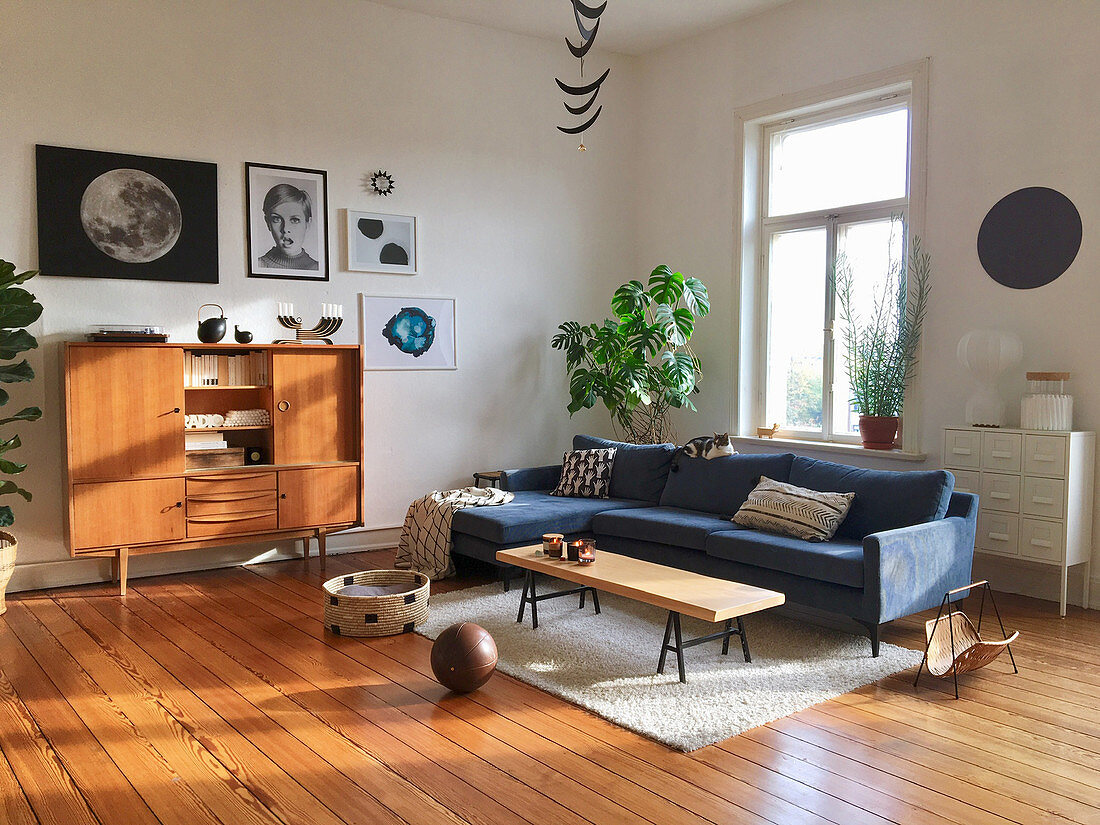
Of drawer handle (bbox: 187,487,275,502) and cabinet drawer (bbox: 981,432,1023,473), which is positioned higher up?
cabinet drawer (bbox: 981,432,1023,473)

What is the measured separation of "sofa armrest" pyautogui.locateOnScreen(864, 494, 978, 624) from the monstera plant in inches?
98.6

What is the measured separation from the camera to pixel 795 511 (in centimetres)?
455

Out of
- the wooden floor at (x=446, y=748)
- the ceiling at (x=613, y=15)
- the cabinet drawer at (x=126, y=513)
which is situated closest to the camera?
the wooden floor at (x=446, y=748)

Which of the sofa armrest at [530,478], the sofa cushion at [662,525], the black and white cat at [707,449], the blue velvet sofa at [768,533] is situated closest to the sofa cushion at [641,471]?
the blue velvet sofa at [768,533]

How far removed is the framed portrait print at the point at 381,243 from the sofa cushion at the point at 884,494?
3211 mm

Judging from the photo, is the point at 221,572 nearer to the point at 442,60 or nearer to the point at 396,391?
the point at 396,391

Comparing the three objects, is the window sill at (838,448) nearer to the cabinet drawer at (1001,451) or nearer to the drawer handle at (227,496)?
the cabinet drawer at (1001,451)

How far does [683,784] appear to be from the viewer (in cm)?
278

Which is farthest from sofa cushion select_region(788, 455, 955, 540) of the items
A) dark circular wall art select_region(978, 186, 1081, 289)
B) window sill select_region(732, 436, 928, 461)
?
dark circular wall art select_region(978, 186, 1081, 289)

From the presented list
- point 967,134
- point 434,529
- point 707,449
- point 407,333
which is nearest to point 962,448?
point 707,449

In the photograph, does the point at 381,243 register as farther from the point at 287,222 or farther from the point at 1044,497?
the point at 1044,497

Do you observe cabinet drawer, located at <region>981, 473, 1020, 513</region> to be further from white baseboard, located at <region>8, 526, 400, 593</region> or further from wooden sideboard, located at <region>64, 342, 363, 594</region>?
white baseboard, located at <region>8, 526, 400, 593</region>

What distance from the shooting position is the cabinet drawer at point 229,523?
523 centimetres

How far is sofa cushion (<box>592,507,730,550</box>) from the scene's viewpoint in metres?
4.80
